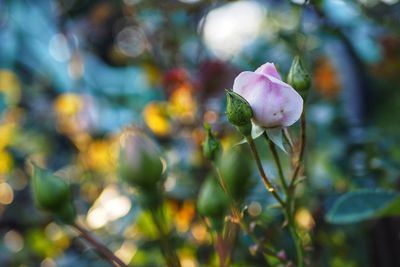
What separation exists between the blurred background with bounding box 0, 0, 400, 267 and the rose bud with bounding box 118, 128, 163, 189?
23 cm

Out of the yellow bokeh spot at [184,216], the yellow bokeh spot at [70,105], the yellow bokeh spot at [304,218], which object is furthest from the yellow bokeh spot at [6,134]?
the yellow bokeh spot at [304,218]

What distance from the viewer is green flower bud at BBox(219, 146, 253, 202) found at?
1.34 feet

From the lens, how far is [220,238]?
0.43 m

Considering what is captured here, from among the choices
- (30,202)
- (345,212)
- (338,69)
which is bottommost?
(30,202)

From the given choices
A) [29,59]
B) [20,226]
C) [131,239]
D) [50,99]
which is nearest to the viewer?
[131,239]

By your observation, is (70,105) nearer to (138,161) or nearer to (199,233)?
(199,233)

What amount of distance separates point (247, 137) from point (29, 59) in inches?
54.5

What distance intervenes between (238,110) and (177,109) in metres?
0.50

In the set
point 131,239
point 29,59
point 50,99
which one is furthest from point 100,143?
point 29,59

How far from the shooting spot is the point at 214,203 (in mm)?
423

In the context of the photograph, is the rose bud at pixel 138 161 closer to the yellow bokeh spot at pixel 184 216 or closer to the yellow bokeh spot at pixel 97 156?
the yellow bokeh spot at pixel 184 216

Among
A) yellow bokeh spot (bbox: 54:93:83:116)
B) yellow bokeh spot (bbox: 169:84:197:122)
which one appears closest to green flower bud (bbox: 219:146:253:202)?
yellow bokeh spot (bbox: 169:84:197:122)

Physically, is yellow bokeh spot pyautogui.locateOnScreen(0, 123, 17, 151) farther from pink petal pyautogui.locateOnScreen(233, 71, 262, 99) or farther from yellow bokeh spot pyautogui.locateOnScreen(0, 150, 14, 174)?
pink petal pyautogui.locateOnScreen(233, 71, 262, 99)

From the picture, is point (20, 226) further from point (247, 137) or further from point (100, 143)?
point (247, 137)
